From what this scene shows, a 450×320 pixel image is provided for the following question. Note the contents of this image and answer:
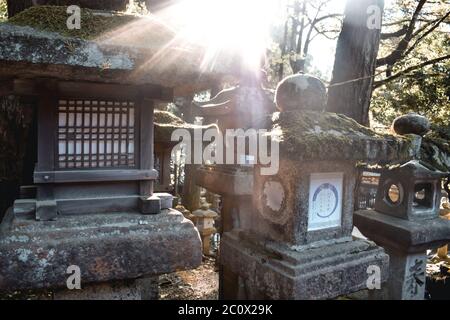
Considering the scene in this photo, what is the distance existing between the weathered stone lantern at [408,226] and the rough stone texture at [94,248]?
3104mm

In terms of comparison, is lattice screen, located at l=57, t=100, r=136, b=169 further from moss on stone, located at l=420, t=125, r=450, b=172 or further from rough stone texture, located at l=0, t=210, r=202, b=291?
moss on stone, located at l=420, t=125, r=450, b=172

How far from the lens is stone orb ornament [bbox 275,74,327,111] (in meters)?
3.93

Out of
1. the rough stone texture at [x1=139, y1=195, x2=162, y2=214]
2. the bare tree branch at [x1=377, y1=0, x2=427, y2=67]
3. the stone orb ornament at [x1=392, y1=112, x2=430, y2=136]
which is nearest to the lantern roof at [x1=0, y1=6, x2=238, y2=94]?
the rough stone texture at [x1=139, y1=195, x2=162, y2=214]

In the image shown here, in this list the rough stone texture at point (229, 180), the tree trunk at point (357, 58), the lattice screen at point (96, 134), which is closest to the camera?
the lattice screen at point (96, 134)

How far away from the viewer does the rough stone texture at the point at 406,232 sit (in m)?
4.70

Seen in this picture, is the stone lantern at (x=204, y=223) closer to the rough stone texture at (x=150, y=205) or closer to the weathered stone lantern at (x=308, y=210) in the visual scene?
the weathered stone lantern at (x=308, y=210)

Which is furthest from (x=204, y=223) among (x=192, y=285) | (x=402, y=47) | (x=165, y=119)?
(x=402, y=47)

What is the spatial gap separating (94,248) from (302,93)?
109 inches

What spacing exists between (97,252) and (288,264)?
1859mm

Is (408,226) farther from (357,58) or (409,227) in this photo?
(357,58)

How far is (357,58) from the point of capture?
6379 mm

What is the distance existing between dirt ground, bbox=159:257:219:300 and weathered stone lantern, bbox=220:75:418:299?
264cm

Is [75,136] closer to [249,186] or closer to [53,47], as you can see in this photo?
[53,47]

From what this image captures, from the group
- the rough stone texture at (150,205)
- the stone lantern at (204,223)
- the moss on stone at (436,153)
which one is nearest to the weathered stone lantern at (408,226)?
the moss on stone at (436,153)
